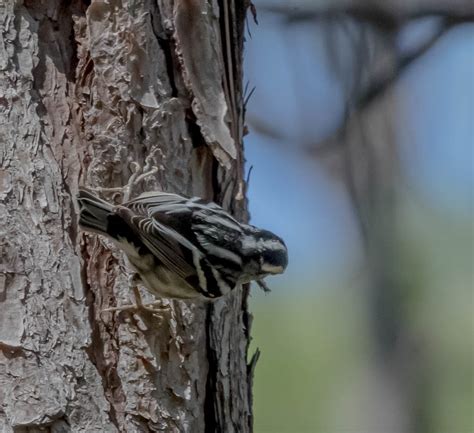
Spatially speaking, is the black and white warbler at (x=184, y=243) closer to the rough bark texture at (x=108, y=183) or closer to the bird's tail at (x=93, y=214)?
the bird's tail at (x=93, y=214)

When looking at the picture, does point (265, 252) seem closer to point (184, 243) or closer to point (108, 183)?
point (184, 243)

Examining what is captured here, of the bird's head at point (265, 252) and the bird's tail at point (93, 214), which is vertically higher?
the bird's tail at point (93, 214)

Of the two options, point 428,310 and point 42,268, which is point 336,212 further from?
point 42,268

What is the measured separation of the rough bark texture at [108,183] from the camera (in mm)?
1907

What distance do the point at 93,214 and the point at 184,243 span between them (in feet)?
0.86

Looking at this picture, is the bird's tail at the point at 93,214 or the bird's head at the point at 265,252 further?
the bird's head at the point at 265,252

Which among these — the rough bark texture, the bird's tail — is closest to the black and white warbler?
the bird's tail

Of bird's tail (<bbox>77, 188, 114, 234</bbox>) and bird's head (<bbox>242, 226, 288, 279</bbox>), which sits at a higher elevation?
bird's tail (<bbox>77, 188, 114, 234</bbox>)

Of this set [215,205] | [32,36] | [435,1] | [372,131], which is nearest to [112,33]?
[32,36]

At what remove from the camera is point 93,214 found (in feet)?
6.37

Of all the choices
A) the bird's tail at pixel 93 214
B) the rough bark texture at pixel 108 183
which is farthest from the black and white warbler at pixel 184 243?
the rough bark texture at pixel 108 183

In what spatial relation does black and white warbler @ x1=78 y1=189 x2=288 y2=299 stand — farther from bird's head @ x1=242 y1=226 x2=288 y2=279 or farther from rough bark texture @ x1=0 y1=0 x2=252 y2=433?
rough bark texture @ x1=0 y1=0 x2=252 y2=433

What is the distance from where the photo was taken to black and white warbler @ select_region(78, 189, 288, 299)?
1968mm

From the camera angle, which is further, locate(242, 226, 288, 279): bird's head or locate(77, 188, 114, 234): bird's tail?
locate(242, 226, 288, 279): bird's head
